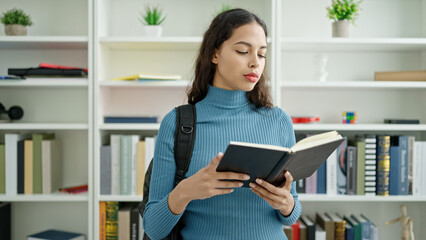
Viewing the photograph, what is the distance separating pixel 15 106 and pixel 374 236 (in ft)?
7.26

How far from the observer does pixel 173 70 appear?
235cm

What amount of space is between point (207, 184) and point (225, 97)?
0.32m

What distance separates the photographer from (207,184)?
0.86m

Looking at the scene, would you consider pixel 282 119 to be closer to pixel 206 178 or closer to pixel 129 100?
pixel 206 178

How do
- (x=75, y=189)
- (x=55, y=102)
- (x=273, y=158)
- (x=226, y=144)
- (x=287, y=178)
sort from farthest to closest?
(x=55, y=102), (x=75, y=189), (x=226, y=144), (x=287, y=178), (x=273, y=158)

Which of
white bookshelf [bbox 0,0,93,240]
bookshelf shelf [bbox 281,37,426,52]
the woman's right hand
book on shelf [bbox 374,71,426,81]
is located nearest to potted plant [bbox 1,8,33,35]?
white bookshelf [bbox 0,0,93,240]

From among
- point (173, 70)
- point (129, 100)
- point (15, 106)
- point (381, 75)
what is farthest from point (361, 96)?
point (15, 106)

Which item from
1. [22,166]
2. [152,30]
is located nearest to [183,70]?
[152,30]

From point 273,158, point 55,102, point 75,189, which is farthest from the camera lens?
point 55,102

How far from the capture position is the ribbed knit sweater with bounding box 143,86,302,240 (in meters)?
0.98

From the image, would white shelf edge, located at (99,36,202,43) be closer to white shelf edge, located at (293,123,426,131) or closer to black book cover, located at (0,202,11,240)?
white shelf edge, located at (293,123,426,131)

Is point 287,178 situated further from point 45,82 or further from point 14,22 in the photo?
point 14,22

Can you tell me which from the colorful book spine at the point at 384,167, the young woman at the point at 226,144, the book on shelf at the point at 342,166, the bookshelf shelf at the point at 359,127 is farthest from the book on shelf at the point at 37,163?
the colorful book spine at the point at 384,167

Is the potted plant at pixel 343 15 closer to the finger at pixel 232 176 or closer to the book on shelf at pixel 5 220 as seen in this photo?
the finger at pixel 232 176
